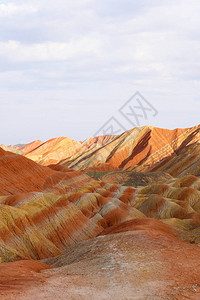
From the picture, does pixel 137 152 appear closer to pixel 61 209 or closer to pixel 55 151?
pixel 55 151

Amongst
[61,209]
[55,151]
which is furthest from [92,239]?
[55,151]

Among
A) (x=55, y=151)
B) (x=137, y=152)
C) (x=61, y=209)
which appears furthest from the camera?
(x=55, y=151)

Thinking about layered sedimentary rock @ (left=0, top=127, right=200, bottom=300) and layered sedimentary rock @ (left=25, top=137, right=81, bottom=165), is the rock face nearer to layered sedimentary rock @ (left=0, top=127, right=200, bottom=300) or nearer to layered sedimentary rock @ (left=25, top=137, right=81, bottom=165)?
layered sedimentary rock @ (left=25, top=137, right=81, bottom=165)

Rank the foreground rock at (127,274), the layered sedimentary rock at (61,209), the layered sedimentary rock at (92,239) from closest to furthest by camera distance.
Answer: the foreground rock at (127,274) → the layered sedimentary rock at (92,239) → the layered sedimentary rock at (61,209)

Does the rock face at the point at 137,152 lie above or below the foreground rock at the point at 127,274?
below

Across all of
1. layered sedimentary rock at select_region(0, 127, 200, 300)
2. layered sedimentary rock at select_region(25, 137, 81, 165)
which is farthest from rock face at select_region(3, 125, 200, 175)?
layered sedimentary rock at select_region(0, 127, 200, 300)

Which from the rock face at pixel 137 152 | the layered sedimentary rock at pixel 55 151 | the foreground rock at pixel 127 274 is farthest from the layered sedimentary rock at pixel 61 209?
the layered sedimentary rock at pixel 55 151

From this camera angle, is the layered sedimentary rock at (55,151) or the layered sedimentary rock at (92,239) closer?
the layered sedimentary rock at (92,239)

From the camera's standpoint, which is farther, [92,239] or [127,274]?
[92,239]

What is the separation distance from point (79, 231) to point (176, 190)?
110ft

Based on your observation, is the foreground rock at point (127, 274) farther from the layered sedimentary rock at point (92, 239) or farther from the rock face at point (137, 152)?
the rock face at point (137, 152)

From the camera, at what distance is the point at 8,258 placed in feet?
65.6

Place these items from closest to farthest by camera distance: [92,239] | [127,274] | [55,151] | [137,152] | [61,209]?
1. [127,274]
2. [92,239]
3. [61,209]
4. [137,152]
5. [55,151]

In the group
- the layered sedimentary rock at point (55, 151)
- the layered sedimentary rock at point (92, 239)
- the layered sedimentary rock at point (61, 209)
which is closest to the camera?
the layered sedimentary rock at point (92, 239)
